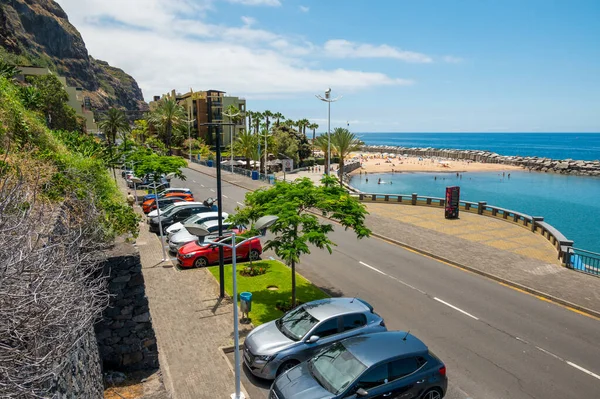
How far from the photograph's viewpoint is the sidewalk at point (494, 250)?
56.3 feet

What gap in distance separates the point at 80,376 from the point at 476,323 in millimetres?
12629

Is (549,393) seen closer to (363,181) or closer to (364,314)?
(364,314)

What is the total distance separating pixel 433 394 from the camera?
950cm

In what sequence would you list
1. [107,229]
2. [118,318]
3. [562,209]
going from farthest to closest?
[562,209], [107,229], [118,318]

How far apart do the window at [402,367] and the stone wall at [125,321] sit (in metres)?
6.10

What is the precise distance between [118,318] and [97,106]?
503 feet

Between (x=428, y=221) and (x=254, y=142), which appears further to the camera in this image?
(x=254, y=142)

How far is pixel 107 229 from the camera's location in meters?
11.4

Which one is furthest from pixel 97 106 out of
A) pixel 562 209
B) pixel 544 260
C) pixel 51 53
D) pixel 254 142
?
pixel 544 260

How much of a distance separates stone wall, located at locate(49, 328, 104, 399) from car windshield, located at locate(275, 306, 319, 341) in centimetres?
490

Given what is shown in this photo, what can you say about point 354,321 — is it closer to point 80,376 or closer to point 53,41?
point 80,376

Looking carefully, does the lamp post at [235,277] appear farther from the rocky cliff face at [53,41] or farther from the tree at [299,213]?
the rocky cliff face at [53,41]

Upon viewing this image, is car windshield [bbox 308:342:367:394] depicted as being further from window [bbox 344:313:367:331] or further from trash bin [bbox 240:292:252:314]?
trash bin [bbox 240:292:252:314]

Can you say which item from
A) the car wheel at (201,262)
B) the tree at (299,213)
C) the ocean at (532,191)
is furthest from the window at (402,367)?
the ocean at (532,191)
